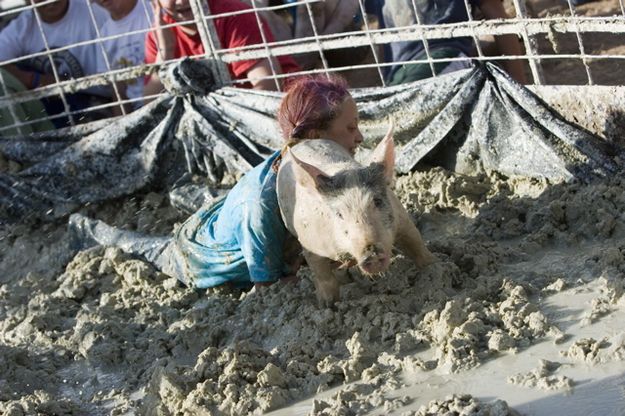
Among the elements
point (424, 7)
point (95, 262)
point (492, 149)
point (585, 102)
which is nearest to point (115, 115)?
point (95, 262)

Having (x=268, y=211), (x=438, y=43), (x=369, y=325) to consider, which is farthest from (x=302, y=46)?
(x=369, y=325)

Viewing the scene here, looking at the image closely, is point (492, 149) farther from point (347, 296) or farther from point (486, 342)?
point (486, 342)

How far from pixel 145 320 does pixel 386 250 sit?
5.53ft

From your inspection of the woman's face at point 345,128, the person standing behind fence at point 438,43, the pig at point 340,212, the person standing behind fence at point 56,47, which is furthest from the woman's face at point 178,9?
the pig at point 340,212

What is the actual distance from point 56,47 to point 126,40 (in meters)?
0.59

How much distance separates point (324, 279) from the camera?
17.0 ft

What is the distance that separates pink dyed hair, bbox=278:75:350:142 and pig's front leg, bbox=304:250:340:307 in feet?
2.05

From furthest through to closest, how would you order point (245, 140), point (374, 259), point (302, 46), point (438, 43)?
point (245, 140)
point (302, 46)
point (438, 43)
point (374, 259)

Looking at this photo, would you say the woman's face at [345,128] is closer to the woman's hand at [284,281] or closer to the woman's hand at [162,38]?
the woman's hand at [284,281]

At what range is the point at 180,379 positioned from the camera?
15.9ft

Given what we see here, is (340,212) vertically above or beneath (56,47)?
beneath

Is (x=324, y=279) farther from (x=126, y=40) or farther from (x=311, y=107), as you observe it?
(x=126, y=40)

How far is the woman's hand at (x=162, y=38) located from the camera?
757cm

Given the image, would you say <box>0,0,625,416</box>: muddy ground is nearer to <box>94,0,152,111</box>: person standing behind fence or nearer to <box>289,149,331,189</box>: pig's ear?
<box>289,149,331,189</box>: pig's ear
